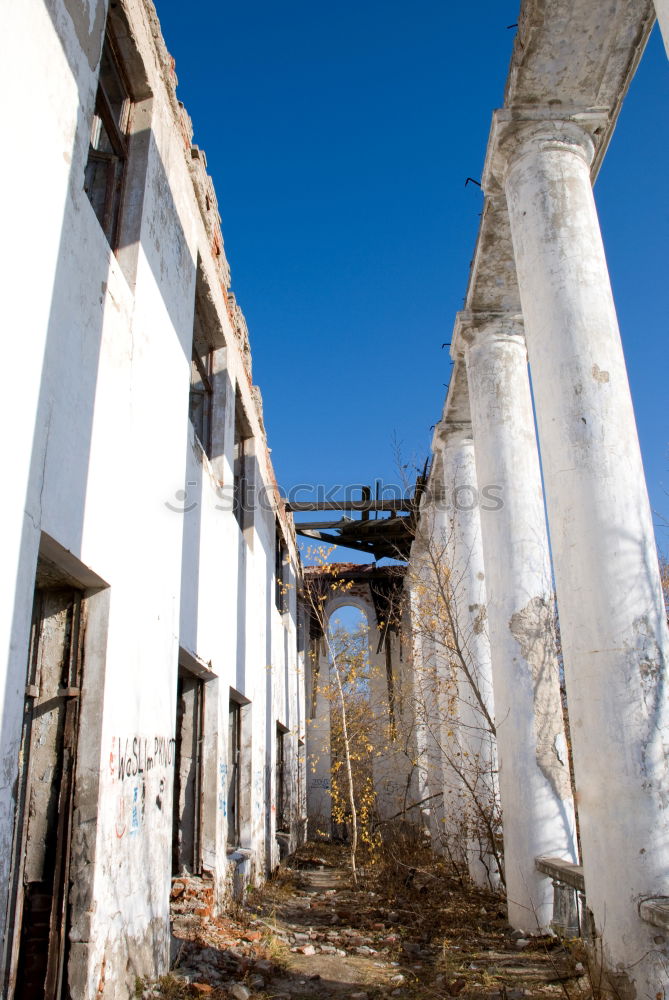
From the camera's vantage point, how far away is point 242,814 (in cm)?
1005

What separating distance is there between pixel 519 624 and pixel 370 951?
3481 mm

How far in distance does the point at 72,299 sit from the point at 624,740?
4.62 m

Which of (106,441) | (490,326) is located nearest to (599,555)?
(106,441)

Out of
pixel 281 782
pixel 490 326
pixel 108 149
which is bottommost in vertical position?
pixel 281 782

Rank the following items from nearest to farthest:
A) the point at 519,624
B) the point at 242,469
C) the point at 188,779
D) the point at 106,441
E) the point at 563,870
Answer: the point at 106,441 < the point at 563,870 < the point at 188,779 < the point at 519,624 < the point at 242,469

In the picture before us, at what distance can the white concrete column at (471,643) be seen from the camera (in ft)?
30.2

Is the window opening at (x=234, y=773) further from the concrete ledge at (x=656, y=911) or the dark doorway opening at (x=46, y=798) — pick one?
the concrete ledge at (x=656, y=911)

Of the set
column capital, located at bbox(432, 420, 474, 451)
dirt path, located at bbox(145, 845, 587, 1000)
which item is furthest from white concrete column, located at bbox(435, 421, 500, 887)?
dirt path, located at bbox(145, 845, 587, 1000)

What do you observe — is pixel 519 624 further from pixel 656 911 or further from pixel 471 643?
pixel 656 911

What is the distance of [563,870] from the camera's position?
631cm

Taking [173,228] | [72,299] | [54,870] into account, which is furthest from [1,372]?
[173,228]

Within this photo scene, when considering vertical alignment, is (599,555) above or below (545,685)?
above

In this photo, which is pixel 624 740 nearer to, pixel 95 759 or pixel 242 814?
pixel 95 759

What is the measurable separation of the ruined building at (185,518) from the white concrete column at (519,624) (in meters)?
0.03
